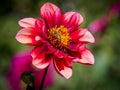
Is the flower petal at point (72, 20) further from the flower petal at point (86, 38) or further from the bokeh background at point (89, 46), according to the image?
the bokeh background at point (89, 46)

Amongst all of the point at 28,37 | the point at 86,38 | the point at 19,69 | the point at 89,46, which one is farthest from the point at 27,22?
the point at 89,46

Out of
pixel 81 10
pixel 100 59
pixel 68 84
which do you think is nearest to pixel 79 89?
pixel 68 84

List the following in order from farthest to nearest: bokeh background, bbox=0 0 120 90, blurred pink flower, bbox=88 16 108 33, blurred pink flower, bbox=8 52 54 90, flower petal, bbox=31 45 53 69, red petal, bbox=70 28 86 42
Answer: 1. blurred pink flower, bbox=88 16 108 33
2. bokeh background, bbox=0 0 120 90
3. blurred pink flower, bbox=8 52 54 90
4. red petal, bbox=70 28 86 42
5. flower petal, bbox=31 45 53 69

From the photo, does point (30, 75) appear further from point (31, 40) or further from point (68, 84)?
point (68, 84)

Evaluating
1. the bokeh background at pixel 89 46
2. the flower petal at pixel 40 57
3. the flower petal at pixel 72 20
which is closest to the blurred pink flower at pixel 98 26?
the bokeh background at pixel 89 46

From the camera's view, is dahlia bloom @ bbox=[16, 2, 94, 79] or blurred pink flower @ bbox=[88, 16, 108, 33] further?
blurred pink flower @ bbox=[88, 16, 108, 33]

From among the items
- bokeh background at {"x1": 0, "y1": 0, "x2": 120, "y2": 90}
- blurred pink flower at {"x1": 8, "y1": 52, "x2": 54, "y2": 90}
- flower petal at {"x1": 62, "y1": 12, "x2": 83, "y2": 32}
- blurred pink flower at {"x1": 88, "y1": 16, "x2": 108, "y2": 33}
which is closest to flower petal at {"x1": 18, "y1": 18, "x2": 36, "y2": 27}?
flower petal at {"x1": 62, "y1": 12, "x2": 83, "y2": 32}

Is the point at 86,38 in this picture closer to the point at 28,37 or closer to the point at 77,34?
the point at 77,34

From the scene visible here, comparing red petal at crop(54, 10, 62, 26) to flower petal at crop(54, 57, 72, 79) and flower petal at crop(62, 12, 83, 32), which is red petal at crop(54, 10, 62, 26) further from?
flower petal at crop(54, 57, 72, 79)

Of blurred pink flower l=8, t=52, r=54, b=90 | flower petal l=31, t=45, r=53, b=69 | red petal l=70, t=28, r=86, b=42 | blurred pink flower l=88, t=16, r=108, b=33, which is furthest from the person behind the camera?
blurred pink flower l=88, t=16, r=108, b=33
